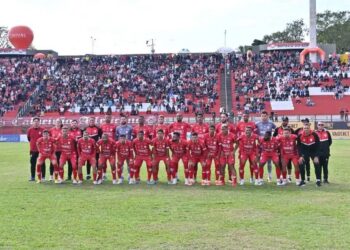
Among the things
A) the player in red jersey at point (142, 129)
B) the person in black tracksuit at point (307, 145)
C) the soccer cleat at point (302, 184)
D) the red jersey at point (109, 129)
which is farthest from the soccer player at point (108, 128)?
the soccer cleat at point (302, 184)

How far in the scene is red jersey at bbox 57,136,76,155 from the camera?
15.6 m

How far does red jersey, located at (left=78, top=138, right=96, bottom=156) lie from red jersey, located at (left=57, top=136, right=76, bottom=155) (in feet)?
0.85

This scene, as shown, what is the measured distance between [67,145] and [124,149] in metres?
1.55

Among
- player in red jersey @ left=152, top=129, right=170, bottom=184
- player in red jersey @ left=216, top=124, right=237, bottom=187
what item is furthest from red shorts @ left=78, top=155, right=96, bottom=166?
player in red jersey @ left=216, top=124, right=237, bottom=187

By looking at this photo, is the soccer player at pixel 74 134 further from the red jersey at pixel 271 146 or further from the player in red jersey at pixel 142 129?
the red jersey at pixel 271 146

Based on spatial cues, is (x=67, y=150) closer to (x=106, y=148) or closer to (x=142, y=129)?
(x=106, y=148)

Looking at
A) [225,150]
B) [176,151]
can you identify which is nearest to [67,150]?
[176,151]

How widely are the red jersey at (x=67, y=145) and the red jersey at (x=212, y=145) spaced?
3.61m

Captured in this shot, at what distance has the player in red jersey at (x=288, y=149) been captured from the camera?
1493 cm

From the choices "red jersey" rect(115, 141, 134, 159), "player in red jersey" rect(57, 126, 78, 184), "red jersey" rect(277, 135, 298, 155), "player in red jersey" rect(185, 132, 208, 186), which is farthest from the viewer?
"player in red jersey" rect(57, 126, 78, 184)

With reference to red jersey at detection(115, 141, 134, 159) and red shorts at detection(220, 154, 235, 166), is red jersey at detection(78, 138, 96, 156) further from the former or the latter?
red shorts at detection(220, 154, 235, 166)

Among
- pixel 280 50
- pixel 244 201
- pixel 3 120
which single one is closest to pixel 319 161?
pixel 244 201

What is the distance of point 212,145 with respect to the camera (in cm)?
1509

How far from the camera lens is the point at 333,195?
12.7 meters
